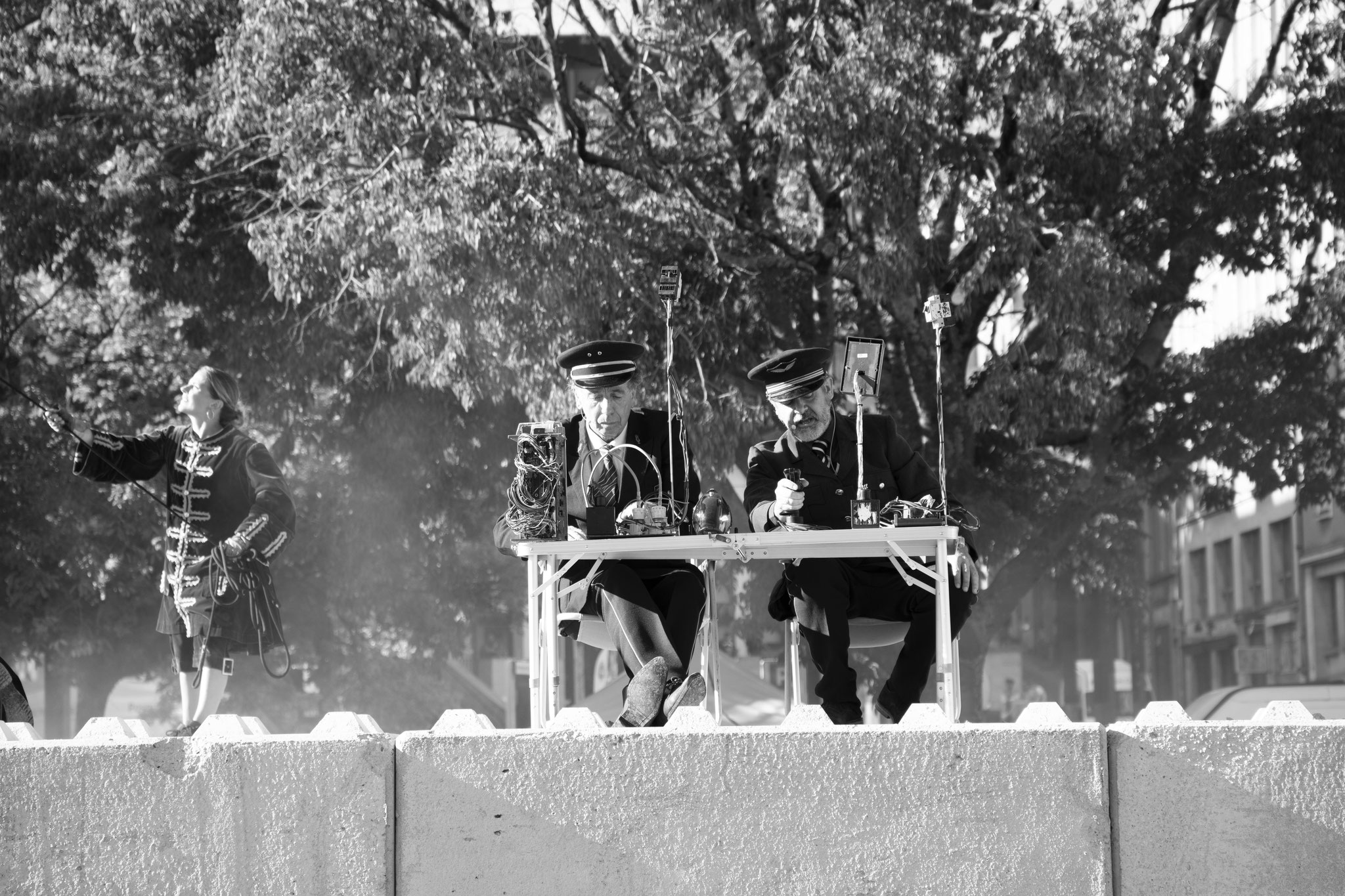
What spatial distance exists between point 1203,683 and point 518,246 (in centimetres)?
3756

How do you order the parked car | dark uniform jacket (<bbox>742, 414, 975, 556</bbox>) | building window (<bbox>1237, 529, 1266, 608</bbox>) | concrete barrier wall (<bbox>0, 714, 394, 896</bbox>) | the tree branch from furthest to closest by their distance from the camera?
1. building window (<bbox>1237, 529, 1266, 608</bbox>)
2. the tree branch
3. the parked car
4. dark uniform jacket (<bbox>742, 414, 975, 556</bbox>)
5. concrete barrier wall (<bbox>0, 714, 394, 896</bbox>)

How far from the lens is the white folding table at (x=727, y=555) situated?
4.90 meters

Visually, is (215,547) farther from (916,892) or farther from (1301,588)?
(1301,588)

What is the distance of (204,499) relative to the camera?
6363 mm

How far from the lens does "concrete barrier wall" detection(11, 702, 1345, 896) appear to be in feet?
9.29

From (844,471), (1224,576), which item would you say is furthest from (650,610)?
(1224,576)

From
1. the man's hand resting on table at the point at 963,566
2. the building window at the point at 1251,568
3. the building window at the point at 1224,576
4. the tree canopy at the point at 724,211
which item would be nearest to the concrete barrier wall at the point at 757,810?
the man's hand resting on table at the point at 963,566

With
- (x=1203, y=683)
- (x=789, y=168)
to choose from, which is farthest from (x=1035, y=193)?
(x=1203, y=683)

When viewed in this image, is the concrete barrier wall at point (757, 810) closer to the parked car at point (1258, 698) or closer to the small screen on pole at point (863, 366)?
the small screen on pole at point (863, 366)

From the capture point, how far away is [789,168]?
1264 cm

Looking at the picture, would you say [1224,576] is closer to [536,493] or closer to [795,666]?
Result: [795,666]

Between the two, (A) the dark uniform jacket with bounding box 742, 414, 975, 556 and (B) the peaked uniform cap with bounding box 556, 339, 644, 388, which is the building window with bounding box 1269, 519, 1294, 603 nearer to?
(A) the dark uniform jacket with bounding box 742, 414, 975, 556

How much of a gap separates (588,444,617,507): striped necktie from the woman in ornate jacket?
1.31 meters

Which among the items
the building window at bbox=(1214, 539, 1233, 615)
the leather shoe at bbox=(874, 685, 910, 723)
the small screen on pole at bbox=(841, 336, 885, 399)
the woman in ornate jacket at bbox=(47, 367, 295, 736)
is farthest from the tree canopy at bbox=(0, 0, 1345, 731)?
the building window at bbox=(1214, 539, 1233, 615)
